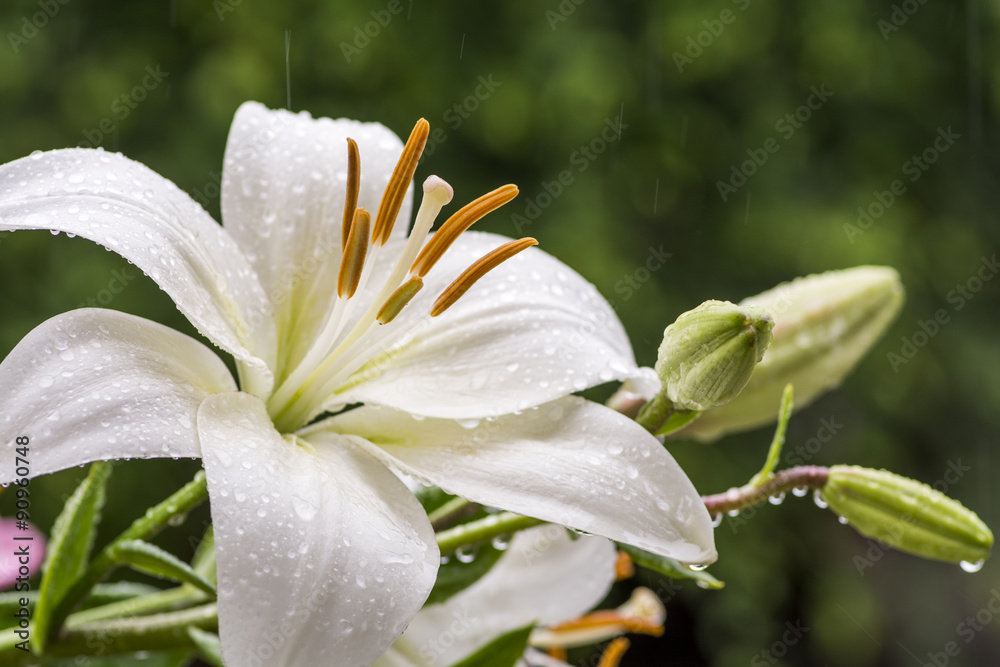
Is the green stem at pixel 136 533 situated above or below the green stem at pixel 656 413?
below

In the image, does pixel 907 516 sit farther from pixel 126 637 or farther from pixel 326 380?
pixel 126 637

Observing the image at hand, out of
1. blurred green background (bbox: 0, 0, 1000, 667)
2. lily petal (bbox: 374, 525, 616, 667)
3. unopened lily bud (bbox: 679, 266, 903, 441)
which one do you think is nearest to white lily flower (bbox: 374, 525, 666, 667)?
lily petal (bbox: 374, 525, 616, 667)

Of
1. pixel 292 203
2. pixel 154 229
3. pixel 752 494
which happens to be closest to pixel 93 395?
pixel 154 229

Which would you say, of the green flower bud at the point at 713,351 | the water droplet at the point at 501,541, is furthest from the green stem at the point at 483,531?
the green flower bud at the point at 713,351

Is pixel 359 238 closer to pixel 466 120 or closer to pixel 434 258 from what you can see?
pixel 434 258

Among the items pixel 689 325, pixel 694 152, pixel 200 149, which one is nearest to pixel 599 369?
pixel 689 325

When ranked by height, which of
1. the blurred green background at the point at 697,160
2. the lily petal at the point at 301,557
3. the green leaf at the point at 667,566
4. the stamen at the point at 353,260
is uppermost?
the stamen at the point at 353,260

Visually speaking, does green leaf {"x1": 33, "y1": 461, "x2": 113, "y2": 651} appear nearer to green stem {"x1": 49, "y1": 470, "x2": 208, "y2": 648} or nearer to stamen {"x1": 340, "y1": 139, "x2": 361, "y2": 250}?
green stem {"x1": 49, "y1": 470, "x2": 208, "y2": 648}

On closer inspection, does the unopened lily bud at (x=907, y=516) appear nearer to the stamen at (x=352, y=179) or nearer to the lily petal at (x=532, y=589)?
the lily petal at (x=532, y=589)
